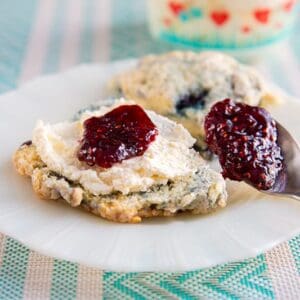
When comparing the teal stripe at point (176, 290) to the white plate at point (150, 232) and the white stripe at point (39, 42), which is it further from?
the white stripe at point (39, 42)

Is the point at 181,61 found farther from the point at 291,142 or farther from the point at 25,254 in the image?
the point at 25,254

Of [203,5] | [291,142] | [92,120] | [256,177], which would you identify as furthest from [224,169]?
[203,5]

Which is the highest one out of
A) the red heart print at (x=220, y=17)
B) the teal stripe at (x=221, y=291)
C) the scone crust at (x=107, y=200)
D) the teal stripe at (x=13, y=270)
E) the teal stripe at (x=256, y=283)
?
the red heart print at (x=220, y=17)

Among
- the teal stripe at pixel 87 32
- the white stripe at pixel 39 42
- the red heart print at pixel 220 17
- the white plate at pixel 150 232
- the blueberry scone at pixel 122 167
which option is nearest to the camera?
the white plate at pixel 150 232

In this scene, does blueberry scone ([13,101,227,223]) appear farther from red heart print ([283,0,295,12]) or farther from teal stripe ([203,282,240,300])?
red heart print ([283,0,295,12])

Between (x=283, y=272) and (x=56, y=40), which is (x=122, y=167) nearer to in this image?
(x=283, y=272)

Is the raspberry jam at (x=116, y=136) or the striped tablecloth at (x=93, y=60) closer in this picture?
the striped tablecloth at (x=93, y=60)

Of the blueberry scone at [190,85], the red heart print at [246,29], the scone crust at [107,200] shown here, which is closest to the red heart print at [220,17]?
the red heart print at [246,29]
